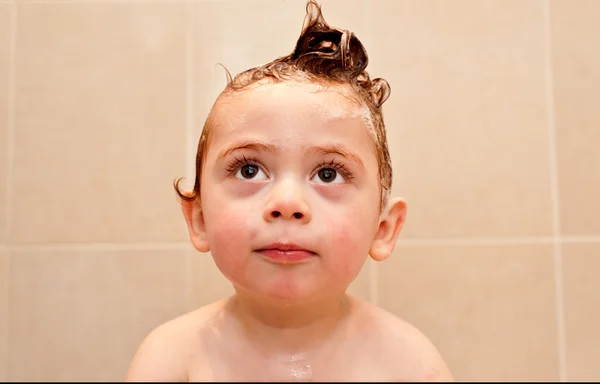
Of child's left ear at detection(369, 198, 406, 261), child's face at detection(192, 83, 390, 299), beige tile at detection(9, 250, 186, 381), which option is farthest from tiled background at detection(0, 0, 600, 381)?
child's face at detection(192, 83, 390, 299)

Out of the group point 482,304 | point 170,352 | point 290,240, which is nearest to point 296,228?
point 290,240

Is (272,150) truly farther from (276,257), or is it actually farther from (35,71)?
(35,71)

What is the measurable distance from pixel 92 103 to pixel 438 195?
23.2 inches

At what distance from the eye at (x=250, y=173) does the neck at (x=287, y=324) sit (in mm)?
165

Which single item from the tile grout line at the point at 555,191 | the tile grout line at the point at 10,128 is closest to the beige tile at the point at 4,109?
the tile grout line at the point at 10,128

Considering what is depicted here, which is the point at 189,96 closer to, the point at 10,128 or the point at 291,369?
the point at 10,128

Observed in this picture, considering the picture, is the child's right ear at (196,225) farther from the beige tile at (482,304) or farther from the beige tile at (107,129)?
the beige tile at (482,304)

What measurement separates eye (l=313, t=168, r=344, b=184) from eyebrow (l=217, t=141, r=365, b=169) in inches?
0.9

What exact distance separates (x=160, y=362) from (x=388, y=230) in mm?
349

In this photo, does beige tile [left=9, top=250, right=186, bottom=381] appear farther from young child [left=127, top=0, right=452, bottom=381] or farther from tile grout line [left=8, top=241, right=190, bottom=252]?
young child [left=127, top=0, right=452, bottom=381]

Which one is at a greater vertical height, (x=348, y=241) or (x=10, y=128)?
(x=10, y=128)

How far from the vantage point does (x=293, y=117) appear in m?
0.78

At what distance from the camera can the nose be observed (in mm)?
744

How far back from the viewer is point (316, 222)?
765 mm
